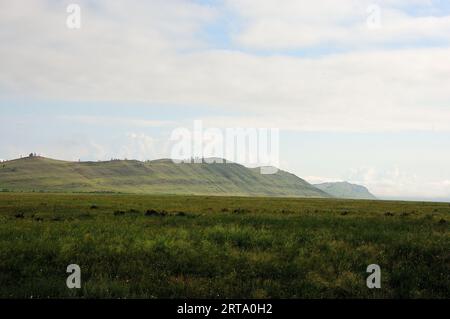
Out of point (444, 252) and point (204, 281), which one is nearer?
point (204, 281)

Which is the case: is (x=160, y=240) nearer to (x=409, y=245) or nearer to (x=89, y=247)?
(x=89, y=247)

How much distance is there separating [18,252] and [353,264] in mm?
12238

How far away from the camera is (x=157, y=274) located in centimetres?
1362

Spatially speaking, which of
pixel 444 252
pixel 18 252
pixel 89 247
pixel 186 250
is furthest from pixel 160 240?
pixel 444 252

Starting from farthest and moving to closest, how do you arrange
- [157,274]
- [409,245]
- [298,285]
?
[409,245] → [157,274] → [298,285]
